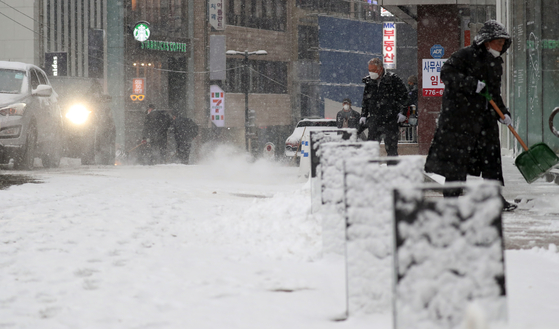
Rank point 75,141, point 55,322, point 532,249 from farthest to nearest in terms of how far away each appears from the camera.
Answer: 1. point 75,141
2. point 532,249
3. point 55,322

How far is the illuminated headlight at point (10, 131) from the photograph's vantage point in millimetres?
11727

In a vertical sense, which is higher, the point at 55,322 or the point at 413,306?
the point at 413,306

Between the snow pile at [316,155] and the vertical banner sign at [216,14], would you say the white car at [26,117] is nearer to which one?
the snow pile at [316,155]

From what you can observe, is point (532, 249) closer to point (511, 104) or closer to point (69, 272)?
point (69, 272)

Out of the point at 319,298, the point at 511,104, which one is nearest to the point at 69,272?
the point at 319,298

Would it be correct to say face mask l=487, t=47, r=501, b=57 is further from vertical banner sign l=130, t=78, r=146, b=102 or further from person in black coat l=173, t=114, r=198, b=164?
vertical banner sign l=130, t=78, r=146, b=102

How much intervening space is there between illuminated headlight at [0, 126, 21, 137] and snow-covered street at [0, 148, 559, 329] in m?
3.71

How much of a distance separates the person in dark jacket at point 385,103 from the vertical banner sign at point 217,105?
27.7m

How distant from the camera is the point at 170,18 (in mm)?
36219

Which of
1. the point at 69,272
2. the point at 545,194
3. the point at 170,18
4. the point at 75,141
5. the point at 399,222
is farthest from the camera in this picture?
the point at 170,18

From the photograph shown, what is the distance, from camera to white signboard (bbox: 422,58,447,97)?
739 inches

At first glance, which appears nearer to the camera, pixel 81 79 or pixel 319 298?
pixel 319 298

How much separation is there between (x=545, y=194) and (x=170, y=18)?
99.0 ft

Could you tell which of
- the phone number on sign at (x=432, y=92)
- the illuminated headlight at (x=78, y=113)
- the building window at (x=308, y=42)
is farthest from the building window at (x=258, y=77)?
the illuminated headlight at (x=78, y=113)
